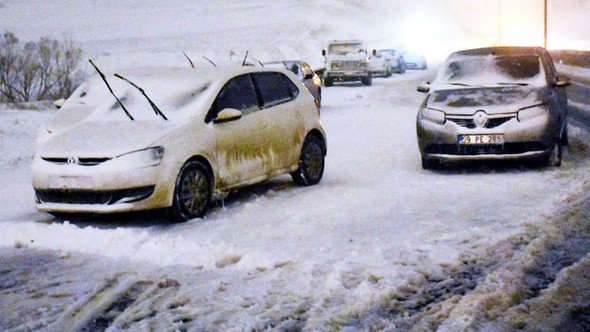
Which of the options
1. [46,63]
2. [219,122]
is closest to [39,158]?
[219,122]

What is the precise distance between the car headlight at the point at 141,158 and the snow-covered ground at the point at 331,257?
66 cm

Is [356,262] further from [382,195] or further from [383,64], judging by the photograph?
[383,64]

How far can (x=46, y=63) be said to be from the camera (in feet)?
82.9

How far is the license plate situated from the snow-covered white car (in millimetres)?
2022

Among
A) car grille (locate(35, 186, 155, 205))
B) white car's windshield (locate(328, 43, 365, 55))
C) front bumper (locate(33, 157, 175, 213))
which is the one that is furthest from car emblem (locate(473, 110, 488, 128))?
white car's windshield (locate(328, 43, 365, 55))

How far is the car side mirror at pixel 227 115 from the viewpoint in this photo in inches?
354

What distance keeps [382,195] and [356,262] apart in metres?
3.30

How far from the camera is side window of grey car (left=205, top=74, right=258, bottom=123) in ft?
30.2

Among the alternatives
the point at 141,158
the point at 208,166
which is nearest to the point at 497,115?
the point at 208,166

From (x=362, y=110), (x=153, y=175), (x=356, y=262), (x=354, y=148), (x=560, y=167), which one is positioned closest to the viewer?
(x=356, y=262)

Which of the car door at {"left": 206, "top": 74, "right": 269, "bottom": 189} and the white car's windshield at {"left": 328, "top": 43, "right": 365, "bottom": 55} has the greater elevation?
the car door at {"left": 206, "top": 74, "right": 269, "bottom": 189}

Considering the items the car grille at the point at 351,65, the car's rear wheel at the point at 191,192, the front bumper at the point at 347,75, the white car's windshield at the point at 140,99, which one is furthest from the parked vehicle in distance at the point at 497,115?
the car grille at the point at 351,65

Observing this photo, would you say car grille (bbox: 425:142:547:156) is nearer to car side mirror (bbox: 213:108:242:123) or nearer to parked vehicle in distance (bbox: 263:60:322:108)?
car side mirror (bbox: 213:108:242:123)

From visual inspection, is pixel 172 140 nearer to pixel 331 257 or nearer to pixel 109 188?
pixel 109 188
